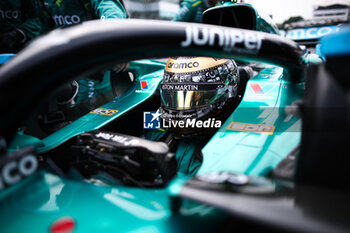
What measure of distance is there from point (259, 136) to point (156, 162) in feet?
1.51

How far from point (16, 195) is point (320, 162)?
2.73ft

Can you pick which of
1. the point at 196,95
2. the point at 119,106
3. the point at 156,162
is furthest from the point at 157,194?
the point at 119,106

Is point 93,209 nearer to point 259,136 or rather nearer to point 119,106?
point 259,136

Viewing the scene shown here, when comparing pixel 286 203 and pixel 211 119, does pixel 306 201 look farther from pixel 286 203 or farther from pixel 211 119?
pixel 211 119

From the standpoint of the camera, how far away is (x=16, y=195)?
2.17ft

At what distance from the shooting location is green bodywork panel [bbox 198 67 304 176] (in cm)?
81

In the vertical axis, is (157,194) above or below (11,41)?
below

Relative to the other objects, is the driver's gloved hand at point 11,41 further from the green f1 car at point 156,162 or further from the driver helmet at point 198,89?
the driver helmet at point 198,89

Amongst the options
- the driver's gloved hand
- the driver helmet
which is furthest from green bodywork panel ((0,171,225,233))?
the driver's gloved hand

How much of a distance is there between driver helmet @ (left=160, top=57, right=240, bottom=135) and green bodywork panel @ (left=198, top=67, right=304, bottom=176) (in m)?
0.15

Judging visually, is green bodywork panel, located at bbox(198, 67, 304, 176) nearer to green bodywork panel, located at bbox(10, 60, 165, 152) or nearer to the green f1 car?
the green f1 car

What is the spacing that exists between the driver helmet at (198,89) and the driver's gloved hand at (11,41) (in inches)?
55.0

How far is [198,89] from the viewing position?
126 centimetres

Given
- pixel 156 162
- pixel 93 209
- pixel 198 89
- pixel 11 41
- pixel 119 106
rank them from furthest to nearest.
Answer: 1. pixel 11 41
2. pixel 119 106
3. pixel 198 89
4. pixel 156 162
5. pixel 93 209
